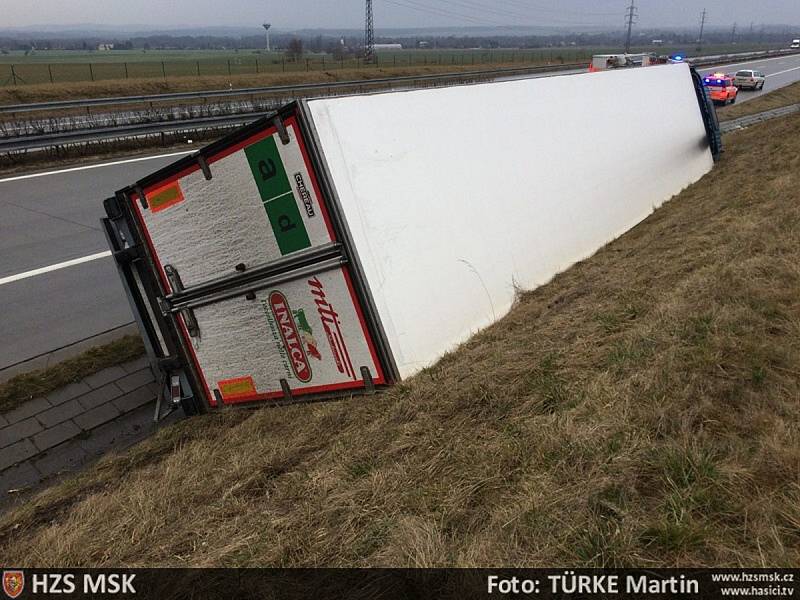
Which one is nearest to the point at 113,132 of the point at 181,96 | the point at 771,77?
the point at 181,96

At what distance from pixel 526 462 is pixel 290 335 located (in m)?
2.46

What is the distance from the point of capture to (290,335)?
4.78 metres

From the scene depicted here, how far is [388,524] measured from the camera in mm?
2768

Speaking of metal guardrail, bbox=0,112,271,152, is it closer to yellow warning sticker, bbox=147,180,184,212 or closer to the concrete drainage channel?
the concrete drainage channel

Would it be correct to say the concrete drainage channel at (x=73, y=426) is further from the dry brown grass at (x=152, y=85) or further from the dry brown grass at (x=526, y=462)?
the dry brown grass at (x=152, y=85)

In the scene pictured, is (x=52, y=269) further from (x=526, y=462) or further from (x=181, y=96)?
(x=181, y=96)

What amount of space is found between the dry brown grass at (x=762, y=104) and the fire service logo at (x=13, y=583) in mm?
26386

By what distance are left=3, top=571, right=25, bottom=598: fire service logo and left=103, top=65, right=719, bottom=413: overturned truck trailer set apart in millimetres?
2280

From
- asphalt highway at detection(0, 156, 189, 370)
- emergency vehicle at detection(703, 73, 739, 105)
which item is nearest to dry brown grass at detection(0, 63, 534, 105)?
asphalt highway at detection(0, 156, 189, 370)

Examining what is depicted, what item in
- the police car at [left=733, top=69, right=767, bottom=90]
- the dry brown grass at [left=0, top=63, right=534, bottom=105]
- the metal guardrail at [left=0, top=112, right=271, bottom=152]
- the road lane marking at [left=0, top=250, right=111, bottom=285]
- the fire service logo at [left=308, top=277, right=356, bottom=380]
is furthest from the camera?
the police car at [left=733, top=69, right=767, bottom=90]

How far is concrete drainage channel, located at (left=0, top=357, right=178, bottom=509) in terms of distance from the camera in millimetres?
5254

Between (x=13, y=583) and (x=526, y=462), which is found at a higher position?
(x=13, y=583)

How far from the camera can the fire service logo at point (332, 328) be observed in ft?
14.7

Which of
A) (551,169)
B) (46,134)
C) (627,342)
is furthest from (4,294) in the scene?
(46,134)
